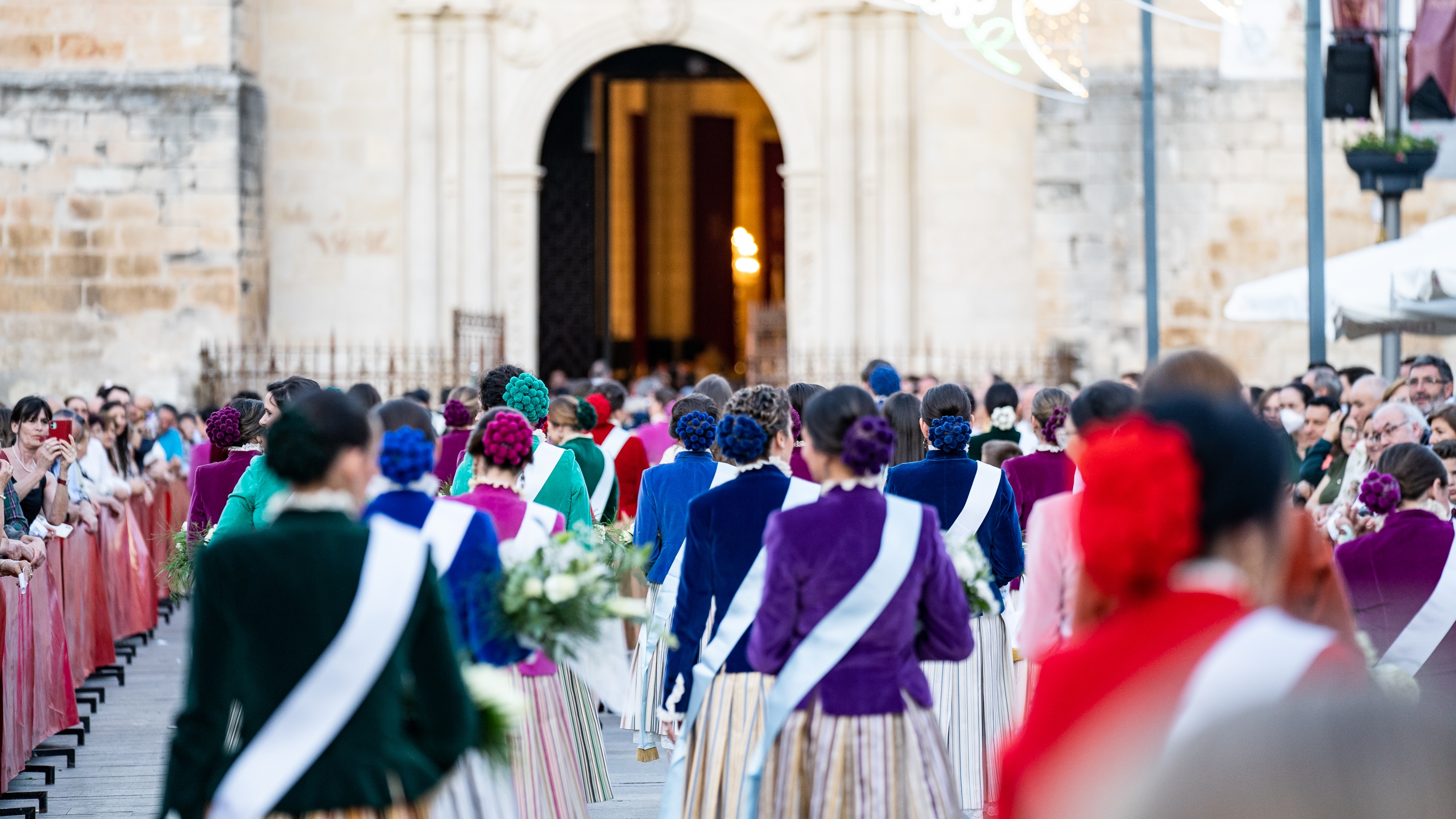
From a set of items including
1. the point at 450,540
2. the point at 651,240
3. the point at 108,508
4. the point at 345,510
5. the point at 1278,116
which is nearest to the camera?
the point at 345,510

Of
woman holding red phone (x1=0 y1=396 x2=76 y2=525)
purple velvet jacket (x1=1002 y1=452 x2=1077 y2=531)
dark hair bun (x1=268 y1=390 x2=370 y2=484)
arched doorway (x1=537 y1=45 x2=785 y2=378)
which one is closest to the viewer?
dark hair bun (x1=268 y1=390 x2=370 y2=484)

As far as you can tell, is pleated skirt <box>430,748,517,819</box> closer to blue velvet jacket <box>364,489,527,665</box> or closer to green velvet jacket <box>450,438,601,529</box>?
blue velvet jacket <box>364,489,527,665</box>

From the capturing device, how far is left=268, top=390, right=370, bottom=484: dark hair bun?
3215 mm

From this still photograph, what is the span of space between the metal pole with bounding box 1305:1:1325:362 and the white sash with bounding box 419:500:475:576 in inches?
320

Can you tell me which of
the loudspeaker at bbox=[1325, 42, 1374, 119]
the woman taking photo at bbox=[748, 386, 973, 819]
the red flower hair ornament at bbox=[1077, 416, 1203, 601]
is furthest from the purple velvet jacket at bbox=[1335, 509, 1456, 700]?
the loudspeaker at bbox=[1325, 42, 1374, 119]

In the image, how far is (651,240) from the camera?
98.6 feet

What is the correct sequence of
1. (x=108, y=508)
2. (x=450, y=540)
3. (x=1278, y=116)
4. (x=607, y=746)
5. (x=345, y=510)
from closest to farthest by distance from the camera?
(x=345, y=510), (x=450, y=540), (x=607, y=746), (x=108, y=508), (x=1278, y=116)

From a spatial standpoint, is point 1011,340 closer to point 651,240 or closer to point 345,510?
point 651,240

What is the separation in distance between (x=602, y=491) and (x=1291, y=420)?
4.36 metres

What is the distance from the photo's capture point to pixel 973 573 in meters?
5.07

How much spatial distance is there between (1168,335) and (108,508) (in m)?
11.0

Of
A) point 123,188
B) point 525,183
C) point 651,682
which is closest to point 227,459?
point 651,682

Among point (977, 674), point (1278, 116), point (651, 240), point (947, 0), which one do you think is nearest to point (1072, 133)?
point (1278, 116)

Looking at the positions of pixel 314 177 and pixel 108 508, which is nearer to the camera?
pixel 108 508
